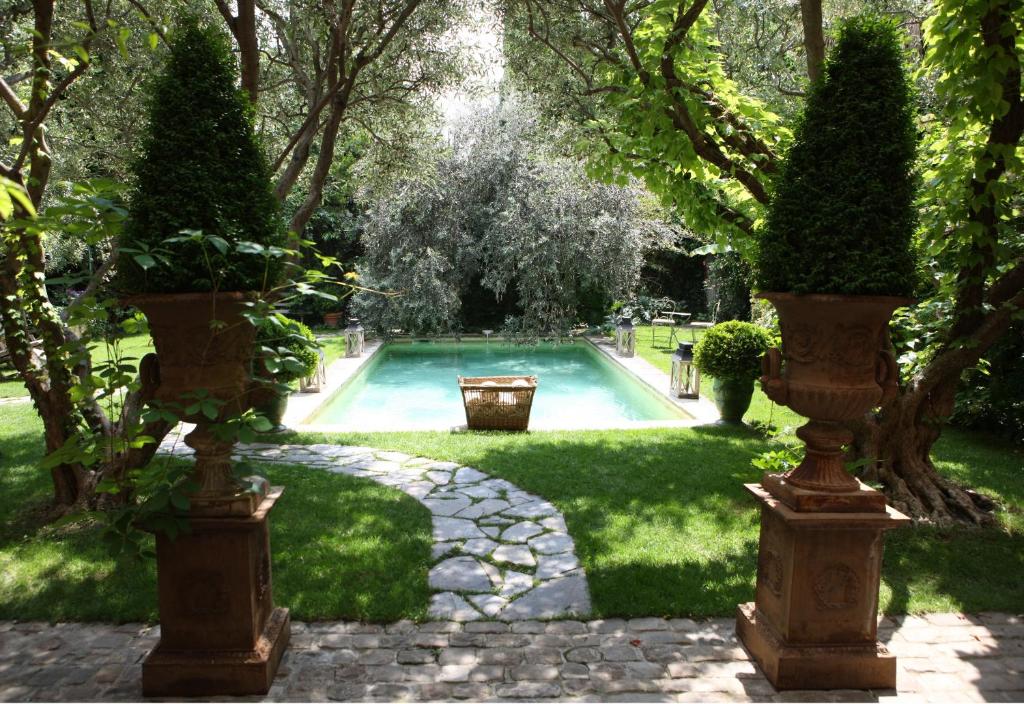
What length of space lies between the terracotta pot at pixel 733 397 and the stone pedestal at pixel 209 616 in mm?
6164

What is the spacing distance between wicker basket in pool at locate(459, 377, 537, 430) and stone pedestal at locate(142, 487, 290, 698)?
4.98 metres

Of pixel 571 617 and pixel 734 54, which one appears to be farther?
pixel 734 54

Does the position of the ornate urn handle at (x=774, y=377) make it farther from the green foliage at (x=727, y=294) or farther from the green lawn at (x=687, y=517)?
the green foliage at (x=727, y=294)

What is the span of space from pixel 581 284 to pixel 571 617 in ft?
43.9

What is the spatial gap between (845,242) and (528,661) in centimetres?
227

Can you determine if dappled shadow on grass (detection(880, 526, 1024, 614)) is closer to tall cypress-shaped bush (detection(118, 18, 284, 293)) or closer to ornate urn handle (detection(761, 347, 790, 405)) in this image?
ornate urn handle (detection(761, 347, 790, 405))

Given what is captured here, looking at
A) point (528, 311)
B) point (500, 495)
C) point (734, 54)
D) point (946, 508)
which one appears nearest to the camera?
point (946, 508)

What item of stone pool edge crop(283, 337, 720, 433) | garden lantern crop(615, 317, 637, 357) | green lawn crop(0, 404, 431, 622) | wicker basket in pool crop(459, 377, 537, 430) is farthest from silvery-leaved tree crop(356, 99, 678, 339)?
green lawn crop(0, 404, 431, 622)

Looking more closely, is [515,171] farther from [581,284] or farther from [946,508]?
[946,508]

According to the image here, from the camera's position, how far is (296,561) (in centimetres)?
396

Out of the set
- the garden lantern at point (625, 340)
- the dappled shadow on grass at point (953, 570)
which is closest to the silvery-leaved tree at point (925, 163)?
the dappled shadow on grass at point (953, 570)

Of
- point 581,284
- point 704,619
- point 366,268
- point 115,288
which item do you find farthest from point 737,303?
point 115,288

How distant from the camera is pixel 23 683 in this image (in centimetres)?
271

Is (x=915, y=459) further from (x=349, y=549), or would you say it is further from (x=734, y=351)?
(x=349, y=549)
